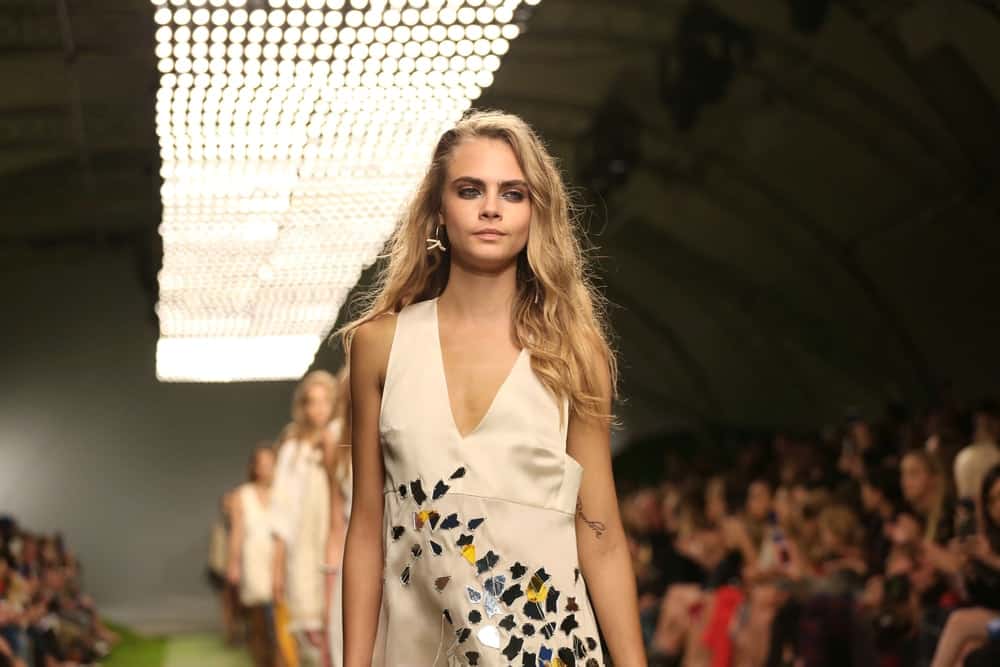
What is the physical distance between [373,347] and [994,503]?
11.1 feet

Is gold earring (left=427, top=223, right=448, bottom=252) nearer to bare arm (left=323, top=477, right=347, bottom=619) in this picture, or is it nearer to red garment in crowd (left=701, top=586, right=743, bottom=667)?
bare arm (left=323, top=477, right=347, bottom=619)

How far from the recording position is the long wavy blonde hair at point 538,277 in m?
2.20

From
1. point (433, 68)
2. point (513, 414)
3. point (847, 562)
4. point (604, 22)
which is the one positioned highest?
point (604, 22)

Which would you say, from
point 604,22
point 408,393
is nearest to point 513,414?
point 408,393

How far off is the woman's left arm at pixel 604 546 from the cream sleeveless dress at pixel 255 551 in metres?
6.00

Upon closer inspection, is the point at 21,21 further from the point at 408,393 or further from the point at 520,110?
the point at 408,393

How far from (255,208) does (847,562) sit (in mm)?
2914

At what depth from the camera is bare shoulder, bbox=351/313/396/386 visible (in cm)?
223

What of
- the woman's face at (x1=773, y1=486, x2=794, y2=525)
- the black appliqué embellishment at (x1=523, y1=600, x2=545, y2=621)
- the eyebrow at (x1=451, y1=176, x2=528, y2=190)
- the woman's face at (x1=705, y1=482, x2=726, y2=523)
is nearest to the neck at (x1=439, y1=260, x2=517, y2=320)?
the eyebrow at (x1=451, y1=176, x2=528, y2=190)

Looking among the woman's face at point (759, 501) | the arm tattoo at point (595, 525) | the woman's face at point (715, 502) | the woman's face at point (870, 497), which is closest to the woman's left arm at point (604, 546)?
the arm tattoo at point (595, 525)

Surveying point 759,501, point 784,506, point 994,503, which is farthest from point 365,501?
point 759,501

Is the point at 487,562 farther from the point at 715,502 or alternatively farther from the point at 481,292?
the point at 715,502

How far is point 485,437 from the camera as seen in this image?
212 centimetres

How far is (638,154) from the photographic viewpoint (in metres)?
10.5
